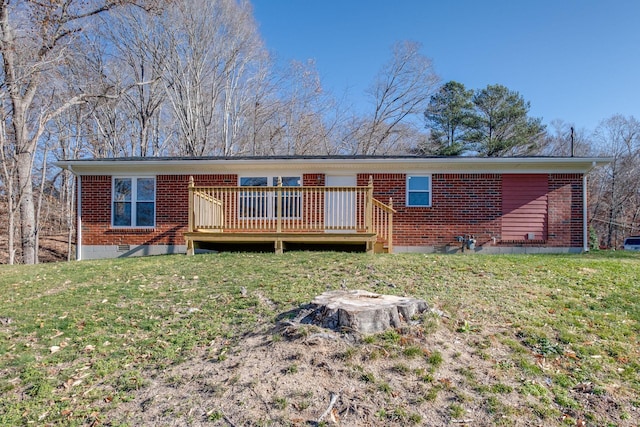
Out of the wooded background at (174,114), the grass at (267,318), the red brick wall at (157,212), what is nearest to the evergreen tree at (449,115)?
the wooded background at (174,114)

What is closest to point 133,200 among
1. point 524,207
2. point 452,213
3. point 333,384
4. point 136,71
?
point 452,213

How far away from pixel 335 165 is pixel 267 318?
22.9 ft

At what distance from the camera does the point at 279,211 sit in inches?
355

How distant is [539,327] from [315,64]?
24711 millimetres

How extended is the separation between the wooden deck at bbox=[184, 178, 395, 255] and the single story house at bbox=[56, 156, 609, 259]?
153mm

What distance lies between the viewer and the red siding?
423 inches

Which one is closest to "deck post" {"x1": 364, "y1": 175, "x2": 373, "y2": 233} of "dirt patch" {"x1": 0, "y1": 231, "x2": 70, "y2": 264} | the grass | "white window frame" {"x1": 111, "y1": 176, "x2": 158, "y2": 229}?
the grass

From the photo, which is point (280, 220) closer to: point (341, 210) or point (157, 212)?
point (341, 210)

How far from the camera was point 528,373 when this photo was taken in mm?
3389

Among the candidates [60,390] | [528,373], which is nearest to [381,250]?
[528,373]

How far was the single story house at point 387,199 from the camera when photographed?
1057 centimetres

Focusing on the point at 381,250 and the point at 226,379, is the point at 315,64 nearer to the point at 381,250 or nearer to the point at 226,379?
the point at 381,250

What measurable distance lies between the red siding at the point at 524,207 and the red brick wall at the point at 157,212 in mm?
7671

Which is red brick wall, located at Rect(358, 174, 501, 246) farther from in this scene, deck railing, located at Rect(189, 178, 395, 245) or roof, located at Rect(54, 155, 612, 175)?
deck railing, located at Rect(189, 178, 395, 245)
